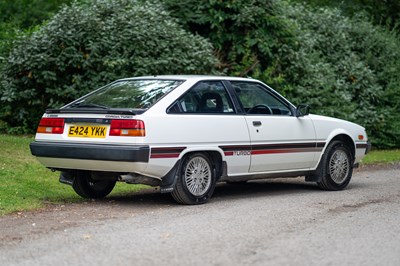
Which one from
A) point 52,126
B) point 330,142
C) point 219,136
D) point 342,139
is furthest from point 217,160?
point 342,139

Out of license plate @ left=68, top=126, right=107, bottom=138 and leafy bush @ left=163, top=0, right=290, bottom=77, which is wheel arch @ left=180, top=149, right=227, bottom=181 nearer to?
license plate @ left=68, top=126, right=107, bottom=138

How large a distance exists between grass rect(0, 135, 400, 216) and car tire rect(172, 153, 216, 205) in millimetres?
1543

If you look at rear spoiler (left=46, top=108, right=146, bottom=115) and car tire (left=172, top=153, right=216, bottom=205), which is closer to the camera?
rear spoiler (left=46, top=108, right=146, bottom=115)

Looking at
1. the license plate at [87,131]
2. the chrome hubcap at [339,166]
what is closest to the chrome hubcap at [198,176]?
the license plate at [87,131]

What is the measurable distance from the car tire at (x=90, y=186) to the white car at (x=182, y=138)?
1cm

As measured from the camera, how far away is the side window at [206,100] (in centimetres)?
1066

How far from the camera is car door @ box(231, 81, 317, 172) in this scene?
37.3ft

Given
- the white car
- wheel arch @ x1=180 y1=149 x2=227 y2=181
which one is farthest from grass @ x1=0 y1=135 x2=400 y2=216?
wheel arch @ x1=180 y1=149 x2=227 y2=181

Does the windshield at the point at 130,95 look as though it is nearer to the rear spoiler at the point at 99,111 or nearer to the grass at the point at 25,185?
the rear spoiler at the point at 99,111

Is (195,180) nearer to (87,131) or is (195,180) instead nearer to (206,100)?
(206,100)

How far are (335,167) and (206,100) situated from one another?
2577 mm

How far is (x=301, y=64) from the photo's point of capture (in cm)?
1906

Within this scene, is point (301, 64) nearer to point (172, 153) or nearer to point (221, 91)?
point (221, 91)

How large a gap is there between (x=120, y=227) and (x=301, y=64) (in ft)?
36.2
